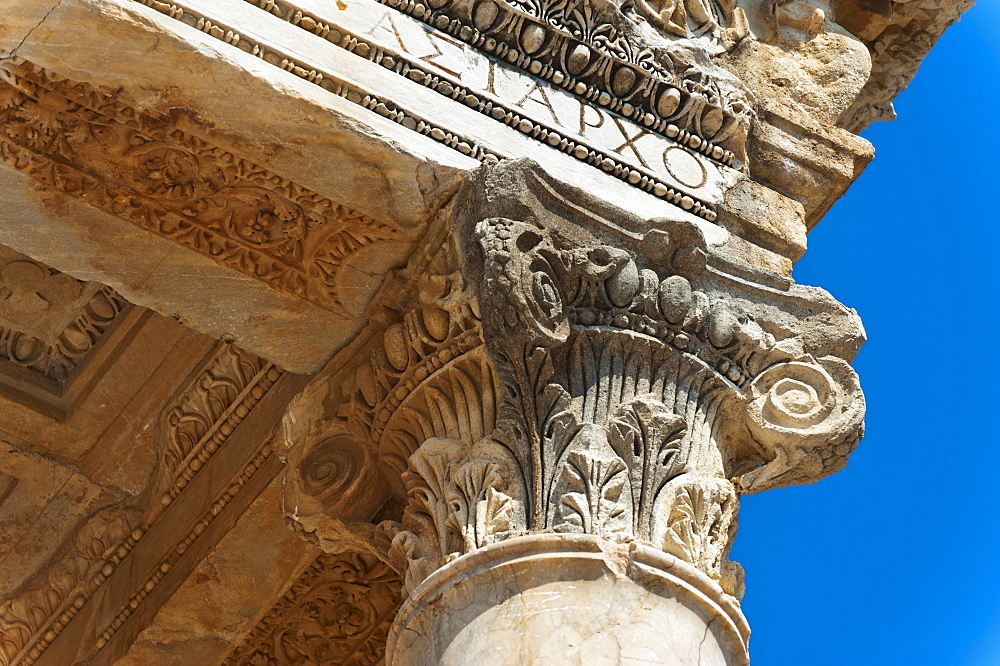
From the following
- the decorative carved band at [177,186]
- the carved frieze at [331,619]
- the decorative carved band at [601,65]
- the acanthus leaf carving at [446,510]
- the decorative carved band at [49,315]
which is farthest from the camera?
the decorative carved band at [49,315]

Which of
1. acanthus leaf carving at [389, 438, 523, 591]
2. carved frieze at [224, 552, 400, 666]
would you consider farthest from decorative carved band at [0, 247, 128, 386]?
acanthus leaf carving at [389, 438, 523, 591]

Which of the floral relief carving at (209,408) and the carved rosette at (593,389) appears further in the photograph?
the floral relief carving at (209,408)

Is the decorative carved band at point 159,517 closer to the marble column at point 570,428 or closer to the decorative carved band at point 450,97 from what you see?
the marble column at point 570,428

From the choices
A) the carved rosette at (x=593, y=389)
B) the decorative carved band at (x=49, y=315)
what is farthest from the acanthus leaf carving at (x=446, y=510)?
the decorative carved band at (x=49, y=315)

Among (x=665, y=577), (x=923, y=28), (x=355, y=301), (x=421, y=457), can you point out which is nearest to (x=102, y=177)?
(x=355, y=301)

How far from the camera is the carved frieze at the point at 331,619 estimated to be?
5988 mm

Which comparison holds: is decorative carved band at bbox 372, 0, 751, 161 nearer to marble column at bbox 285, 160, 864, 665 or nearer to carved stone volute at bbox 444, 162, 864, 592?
marble column at bbox 285, 160, 864, 665

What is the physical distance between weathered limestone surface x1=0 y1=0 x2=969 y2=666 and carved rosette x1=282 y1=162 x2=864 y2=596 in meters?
0.01

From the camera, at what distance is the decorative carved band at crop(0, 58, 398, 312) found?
4.76m

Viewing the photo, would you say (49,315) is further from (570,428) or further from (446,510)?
(570,428)

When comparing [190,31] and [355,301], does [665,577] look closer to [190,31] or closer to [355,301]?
[355,301]

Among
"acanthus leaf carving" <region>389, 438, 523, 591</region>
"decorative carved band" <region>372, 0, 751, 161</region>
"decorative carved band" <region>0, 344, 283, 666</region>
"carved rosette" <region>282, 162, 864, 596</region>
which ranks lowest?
"decorative carved band" <region>0, 344, 283, 666</region>

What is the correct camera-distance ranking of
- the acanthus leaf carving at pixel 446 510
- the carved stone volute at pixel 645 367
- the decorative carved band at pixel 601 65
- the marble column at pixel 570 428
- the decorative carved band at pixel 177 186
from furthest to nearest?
1. the decorative carved band at pixel 601 65
2. the decorative carved band at pixel 177 186
3. the carved stone volute at pixel 645 367
4. the acanthus leaf carving at pixel 446 510
5. the marble column at pixel 570 428

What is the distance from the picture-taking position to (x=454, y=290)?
4.75 m
